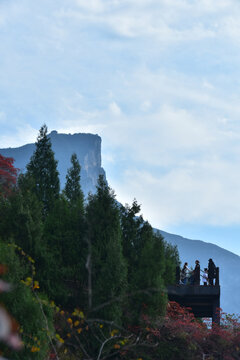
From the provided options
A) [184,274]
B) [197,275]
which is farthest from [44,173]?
[197,275]

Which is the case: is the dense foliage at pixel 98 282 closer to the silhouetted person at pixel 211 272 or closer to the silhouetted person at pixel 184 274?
the silhouetted person at pixel 211 272

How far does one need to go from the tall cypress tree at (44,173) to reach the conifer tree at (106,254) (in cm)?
919

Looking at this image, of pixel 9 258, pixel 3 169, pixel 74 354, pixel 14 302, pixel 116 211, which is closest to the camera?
pixel 14 302

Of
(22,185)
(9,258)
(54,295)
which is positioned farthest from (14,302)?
(22,185)

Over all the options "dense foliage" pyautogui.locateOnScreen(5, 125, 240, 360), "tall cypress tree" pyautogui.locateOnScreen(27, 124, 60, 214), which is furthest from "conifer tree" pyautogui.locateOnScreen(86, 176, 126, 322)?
"tall cypress tree" pyautogui.locateOnScreen(27, 124, 60, 214)

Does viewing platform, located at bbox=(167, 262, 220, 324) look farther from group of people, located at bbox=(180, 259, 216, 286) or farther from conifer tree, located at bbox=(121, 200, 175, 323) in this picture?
conifer tree, located at bbox=(121, 200, 175, 323)

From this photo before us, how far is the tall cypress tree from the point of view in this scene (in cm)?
2927

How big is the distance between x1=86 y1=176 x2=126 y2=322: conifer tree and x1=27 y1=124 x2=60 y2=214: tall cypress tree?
9195 mm

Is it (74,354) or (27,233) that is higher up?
(27,233)

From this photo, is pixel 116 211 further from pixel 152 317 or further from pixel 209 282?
pixel 209 282

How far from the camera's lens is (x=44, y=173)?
30.7 meters

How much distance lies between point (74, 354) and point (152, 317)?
11.0 feet

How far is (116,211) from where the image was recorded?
19469 millimetres

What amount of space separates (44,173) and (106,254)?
46.1 ft
